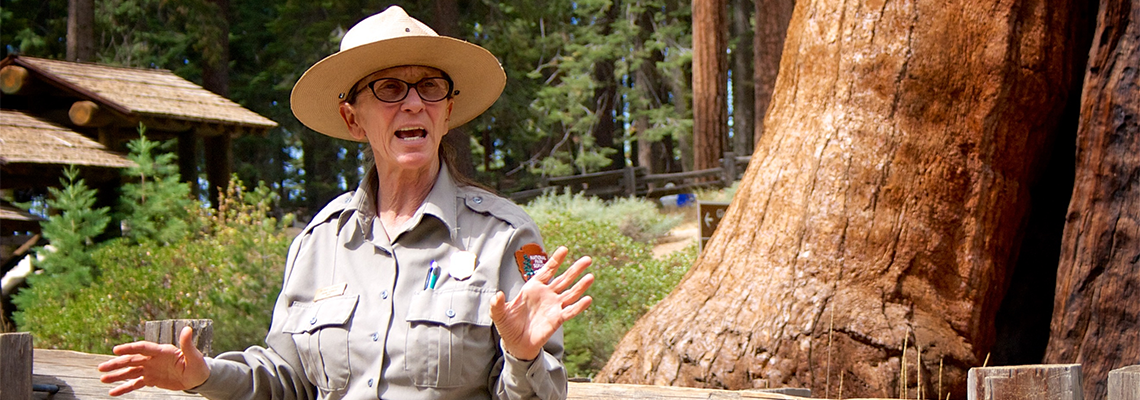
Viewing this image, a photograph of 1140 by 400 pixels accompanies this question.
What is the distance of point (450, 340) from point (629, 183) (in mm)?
23567

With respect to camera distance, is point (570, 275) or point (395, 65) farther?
point (395, 65)

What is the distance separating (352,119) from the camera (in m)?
2.93

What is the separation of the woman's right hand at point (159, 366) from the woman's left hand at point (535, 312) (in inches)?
29.9

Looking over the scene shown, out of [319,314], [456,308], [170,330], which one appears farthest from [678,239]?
[456,308]

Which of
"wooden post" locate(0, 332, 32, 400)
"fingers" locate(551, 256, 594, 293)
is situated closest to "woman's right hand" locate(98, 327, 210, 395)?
"fingers" locate(551, 256, 594, 293)

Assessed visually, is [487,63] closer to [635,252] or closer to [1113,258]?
[1113,258]

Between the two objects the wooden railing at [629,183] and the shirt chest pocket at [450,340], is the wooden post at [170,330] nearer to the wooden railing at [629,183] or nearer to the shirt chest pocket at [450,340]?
the shirt chest pocket at [450,340]

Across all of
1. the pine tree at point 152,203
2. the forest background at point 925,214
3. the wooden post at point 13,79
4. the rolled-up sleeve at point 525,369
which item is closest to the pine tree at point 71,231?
the pine tree at point 152,203

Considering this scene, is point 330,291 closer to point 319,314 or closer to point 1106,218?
point 319,314

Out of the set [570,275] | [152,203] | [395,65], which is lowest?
[570,275]

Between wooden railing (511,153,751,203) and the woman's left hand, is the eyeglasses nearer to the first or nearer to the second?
the woman's left hand

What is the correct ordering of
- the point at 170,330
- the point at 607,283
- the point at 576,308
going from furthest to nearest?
the point at 607,283 → the point at 170,330 → the point at 576,308

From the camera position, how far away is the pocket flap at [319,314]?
260 cm

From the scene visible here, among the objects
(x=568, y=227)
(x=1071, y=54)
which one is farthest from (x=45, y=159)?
(x=1071, y=54)
